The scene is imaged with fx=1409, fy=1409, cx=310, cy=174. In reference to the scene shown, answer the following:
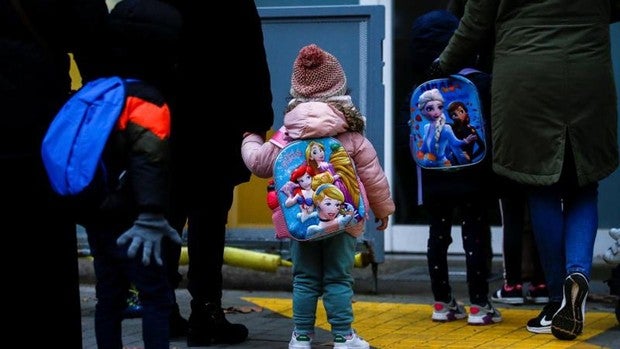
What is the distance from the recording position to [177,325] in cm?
676

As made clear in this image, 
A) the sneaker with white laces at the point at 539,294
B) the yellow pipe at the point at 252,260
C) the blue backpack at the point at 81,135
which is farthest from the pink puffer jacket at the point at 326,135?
the yellow pipe at the point at 252,260

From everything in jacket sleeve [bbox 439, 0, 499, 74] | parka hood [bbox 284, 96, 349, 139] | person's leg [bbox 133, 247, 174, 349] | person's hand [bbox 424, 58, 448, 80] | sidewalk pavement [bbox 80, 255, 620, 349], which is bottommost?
sidewalk pavement [bbox 80, 255, 620, 349]

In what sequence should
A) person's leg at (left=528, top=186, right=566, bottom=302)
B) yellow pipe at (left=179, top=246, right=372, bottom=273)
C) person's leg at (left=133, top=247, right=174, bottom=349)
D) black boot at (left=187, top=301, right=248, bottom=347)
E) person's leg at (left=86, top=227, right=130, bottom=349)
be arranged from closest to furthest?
person's leg at (left=133, top=247, right=174, bottom=349) → person's leg at (left=86, top=227, right=130, bottom=349) → black boot at (left=187, top=301, right=248, bottom=347) → person's leg at (left=528, top=186, right=566, bottom=302) → yellow pipe at (left=179, top=246, right=372, bottom=273)

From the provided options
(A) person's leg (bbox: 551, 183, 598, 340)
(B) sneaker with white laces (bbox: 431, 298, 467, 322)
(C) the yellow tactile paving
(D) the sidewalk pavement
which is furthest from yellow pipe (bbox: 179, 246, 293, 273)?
(A) person's leg (bbox: 551, 183, 598, 340)

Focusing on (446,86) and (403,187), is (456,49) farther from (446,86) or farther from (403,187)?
(403,187)

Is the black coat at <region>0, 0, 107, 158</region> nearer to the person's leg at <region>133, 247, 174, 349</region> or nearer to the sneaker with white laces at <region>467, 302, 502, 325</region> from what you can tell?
the person's leg at <region>133, 247, 174, 349</region>

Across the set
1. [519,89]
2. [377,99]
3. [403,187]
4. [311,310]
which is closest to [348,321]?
[311,310]

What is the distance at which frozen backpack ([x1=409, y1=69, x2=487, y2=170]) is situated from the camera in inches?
266

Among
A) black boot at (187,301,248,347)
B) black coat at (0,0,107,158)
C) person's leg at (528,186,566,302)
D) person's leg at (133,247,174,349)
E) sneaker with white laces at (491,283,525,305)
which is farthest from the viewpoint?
sneaker with white laces at (491,283,525,305)

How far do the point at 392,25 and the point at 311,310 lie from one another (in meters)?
4.43

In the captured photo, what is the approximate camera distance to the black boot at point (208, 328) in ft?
21.3

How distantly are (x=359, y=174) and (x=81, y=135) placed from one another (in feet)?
5.47

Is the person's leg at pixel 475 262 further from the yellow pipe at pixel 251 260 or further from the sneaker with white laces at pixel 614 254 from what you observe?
the yellow pipe at pixel 251 260

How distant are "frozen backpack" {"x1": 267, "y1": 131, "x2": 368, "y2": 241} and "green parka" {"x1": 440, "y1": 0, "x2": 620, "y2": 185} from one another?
100 cm
